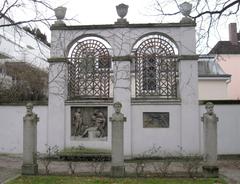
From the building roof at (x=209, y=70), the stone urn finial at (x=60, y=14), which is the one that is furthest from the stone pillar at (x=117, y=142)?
the building roof at (x=209, y=70)

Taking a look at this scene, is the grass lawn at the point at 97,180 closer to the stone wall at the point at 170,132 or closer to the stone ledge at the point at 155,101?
the stone wall at the point at 170,132

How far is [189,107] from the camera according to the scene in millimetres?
18453

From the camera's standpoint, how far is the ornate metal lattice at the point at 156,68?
1891cm

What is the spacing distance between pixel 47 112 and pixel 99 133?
2258mm

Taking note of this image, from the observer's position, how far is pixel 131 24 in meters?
18.8

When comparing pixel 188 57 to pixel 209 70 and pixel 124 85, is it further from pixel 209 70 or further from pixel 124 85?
pixel 209 70

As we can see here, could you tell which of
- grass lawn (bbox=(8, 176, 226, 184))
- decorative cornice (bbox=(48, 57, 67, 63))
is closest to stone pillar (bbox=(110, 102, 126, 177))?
grass lawn (bbox=(8, 176, 226, 184))

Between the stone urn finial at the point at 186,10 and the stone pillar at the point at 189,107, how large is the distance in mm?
1433

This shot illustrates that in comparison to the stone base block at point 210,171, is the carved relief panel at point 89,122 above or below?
above

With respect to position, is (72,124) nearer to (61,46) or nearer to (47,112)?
(47,112)

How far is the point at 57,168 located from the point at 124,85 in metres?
4.64

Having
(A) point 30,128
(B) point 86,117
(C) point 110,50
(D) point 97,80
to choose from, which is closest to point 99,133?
(B) point 86,117

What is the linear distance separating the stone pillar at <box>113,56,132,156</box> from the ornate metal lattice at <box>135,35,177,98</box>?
55 cm

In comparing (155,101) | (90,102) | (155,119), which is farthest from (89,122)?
(155,101)
